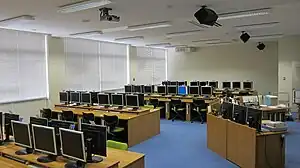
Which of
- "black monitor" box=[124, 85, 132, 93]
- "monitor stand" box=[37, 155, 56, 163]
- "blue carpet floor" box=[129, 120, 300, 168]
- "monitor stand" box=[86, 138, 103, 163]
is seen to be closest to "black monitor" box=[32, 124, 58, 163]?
"monitor stand" box=[37, 155, 56, 163]

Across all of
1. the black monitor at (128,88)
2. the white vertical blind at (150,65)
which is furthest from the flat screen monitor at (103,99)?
the white vertical blind at (150,65)

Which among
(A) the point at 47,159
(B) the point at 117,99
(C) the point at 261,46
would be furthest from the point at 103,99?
(C) the point at 261,46

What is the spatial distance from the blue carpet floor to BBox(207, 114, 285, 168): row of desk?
0.34 m

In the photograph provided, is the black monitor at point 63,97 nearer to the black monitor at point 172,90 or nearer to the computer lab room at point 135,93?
the computer lab room at point 135,93

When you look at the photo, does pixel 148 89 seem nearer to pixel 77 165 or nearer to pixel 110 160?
pixel 110 160

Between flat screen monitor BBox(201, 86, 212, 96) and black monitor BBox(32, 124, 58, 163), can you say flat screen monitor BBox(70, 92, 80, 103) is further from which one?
black monitor BBox(32, 124, 58, 163)

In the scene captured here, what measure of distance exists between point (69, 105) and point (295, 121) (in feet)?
25.9

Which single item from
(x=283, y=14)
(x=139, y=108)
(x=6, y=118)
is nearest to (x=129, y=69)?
(x=139, y=108)

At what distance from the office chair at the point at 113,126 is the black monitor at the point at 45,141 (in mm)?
2975

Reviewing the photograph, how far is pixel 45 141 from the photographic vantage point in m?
3.42

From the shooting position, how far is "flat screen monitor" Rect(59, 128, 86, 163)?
9.98ft

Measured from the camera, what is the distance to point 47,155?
3.61 metres

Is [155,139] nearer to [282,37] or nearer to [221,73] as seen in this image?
[282,37]

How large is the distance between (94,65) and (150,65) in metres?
4.51
